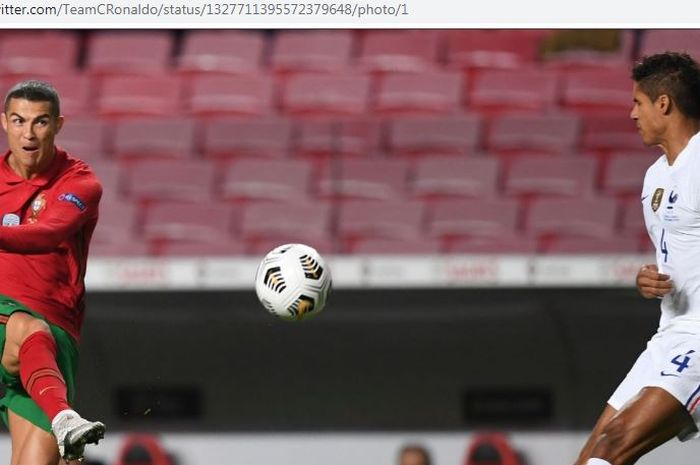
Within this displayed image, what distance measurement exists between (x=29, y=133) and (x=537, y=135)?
3537mm

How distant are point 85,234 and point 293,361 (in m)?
2.58

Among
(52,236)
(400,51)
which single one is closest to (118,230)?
(400,51)

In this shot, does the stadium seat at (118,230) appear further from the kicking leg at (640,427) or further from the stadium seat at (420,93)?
the kicking leg at (640,427)

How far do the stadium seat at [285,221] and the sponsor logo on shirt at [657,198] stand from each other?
2.69 m

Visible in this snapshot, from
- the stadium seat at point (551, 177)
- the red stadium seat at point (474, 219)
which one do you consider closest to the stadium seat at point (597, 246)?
the red stadium seat at point (474, 219)

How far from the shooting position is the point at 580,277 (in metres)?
5.56

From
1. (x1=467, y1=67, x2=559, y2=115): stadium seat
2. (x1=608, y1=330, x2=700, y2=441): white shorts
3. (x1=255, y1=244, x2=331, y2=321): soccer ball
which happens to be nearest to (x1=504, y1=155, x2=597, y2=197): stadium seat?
(x1=467, y1=67, x2=559, y2=115): stadium seat

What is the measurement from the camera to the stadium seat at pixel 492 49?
7.15m

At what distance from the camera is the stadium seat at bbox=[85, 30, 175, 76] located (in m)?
7.35

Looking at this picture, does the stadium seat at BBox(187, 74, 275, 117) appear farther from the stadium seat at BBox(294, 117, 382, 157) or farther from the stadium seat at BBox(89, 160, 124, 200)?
the stadium seat at BBox(89, 160, 124, 200)

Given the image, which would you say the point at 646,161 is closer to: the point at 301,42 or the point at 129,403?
the point at 301,42

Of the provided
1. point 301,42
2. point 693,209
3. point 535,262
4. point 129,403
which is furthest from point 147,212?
point 693,209

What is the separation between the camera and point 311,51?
7293 mm

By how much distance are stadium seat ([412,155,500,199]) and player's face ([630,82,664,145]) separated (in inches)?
113
